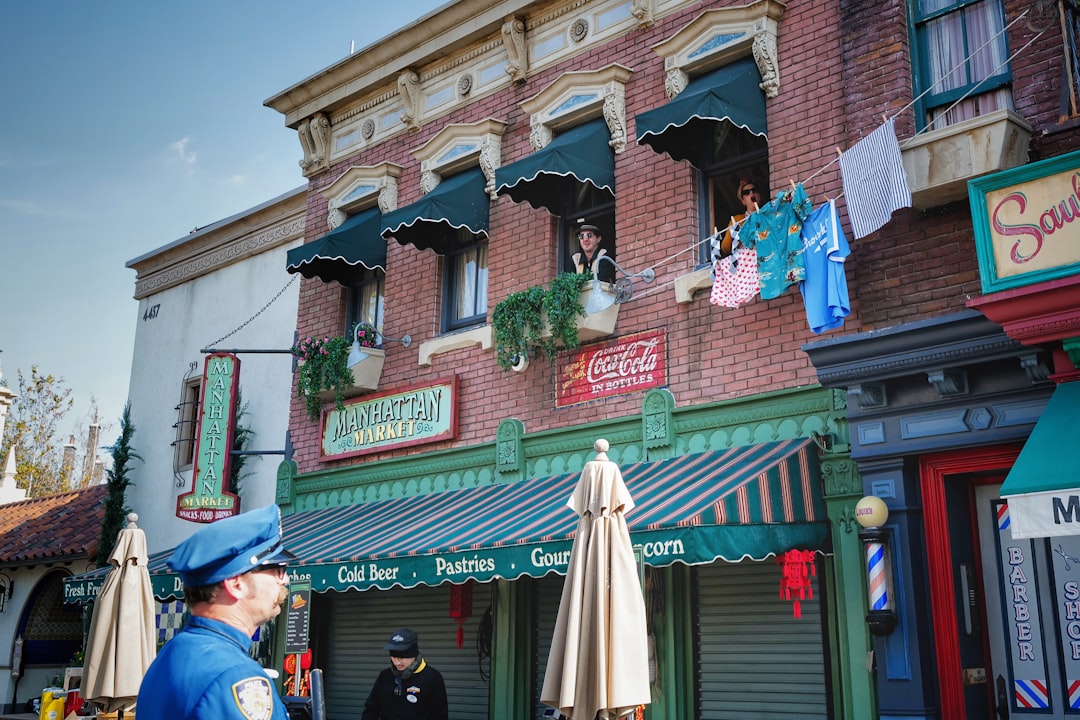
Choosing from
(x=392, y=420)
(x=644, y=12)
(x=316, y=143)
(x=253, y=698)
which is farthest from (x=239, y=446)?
(x=253, y=698)

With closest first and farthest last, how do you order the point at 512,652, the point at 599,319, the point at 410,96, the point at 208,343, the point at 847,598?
the point at 847,598, the point at 599,319, the point at 512,652, the point at 410,96, the point at 208,343

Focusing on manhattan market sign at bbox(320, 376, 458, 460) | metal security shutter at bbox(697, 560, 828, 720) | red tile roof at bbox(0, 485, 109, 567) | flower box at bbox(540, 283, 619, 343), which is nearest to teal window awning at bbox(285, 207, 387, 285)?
manhattan market sign at bbox(320, 376, 458, 460)

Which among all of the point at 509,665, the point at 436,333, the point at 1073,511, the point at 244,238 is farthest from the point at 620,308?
the point at 244,238

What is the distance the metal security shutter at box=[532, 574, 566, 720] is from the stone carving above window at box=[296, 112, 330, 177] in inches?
300

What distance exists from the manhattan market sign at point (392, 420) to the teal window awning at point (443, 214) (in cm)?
186

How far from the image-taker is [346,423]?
559 inches

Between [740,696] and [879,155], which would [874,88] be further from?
[740,696]

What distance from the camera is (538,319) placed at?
1159cm

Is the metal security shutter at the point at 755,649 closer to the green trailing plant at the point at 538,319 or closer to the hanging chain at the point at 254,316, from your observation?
the green trailing plant at the point at 538,319

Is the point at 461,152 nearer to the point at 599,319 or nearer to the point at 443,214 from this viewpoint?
the point at 443,214

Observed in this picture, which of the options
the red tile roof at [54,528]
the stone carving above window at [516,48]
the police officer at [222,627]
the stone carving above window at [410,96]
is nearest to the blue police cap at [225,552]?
the police officer at [222,627]

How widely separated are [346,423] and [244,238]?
5421mm

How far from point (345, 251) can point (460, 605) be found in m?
4.98

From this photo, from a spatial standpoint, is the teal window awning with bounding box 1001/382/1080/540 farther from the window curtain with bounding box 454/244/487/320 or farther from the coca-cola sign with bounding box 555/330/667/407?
the window curtain with bounding box 454/244/487/320
